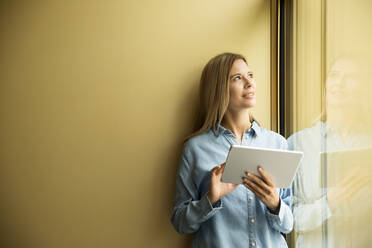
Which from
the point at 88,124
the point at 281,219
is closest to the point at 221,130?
the point at 281,219

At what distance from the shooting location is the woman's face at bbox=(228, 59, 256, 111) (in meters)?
1.44

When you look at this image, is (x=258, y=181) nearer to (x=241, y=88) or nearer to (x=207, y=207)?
(x=207, y=207)

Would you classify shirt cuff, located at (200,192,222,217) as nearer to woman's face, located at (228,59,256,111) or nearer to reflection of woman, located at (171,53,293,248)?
reflection of woman, located at (171,53,293,248)

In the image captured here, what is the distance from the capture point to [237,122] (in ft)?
4.93

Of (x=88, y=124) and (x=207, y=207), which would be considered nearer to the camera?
(x=207, y=207)

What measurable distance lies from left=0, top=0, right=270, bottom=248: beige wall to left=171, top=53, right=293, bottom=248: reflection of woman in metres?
0.19

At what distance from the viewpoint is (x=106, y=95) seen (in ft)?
5.19

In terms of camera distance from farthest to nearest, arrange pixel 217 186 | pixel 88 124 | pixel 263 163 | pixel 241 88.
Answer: pixel 88 124
pixel 241 88
pixel 217 186
pixel 263 163

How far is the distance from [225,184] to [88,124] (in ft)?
2.40

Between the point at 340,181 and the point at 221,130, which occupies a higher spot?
the point at 221,130

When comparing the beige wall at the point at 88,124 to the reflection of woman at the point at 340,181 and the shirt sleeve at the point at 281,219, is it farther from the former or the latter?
the reflection of woman at the point at 340,181

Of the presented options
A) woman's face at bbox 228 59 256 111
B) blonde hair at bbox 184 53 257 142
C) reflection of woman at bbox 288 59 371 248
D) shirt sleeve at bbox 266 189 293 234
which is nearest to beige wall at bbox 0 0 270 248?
blonde hair at bbox 184 53 257 142

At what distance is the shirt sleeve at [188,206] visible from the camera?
1286mm

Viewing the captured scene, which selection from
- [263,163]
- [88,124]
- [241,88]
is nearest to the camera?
[263,163]
